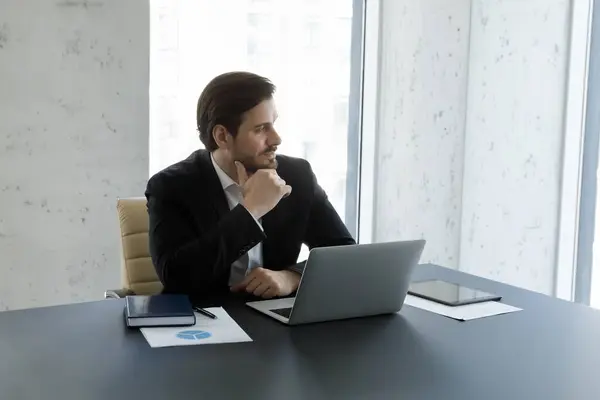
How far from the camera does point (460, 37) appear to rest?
11.7ft

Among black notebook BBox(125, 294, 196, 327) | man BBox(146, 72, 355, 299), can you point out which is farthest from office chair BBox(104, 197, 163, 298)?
black notebook BBox(125, 294, 196, 327)

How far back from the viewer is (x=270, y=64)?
3590 mm

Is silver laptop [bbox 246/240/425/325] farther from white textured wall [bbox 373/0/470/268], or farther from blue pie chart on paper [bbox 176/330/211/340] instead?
white textured wall [bbox 373/0/470/268]

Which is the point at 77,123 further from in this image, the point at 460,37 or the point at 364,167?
the point at 460,37

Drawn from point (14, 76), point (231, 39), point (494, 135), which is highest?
point (231, 39)

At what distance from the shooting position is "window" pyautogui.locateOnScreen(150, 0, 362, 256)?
3311 mm

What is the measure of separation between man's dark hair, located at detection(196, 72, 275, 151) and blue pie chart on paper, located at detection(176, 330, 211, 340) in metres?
0.76

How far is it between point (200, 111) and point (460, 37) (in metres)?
1.89

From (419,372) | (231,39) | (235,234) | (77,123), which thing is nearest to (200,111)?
(235,234)

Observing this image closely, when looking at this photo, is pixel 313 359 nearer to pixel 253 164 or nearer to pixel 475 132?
pixel 253 164

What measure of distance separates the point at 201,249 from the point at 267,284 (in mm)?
189

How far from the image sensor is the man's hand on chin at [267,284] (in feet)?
5.78

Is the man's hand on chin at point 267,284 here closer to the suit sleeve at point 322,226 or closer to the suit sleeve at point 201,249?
the suit sleeve at point 201,249

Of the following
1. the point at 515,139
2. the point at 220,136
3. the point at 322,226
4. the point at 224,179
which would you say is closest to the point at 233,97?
the point at 220,136
